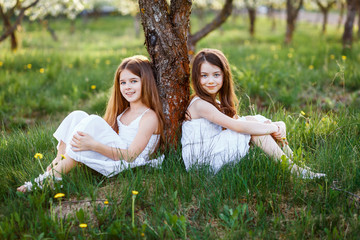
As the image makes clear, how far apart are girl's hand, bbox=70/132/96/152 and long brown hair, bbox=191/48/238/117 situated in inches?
39.6

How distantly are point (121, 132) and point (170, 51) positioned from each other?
0.84 m

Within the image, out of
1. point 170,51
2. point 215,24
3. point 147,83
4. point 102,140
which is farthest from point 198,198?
point 215,24

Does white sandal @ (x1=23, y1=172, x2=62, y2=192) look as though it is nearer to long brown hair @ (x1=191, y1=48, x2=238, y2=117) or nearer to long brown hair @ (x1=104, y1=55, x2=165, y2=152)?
long brown hair @ (x1=104, y1=55, x2=165, y2=152)

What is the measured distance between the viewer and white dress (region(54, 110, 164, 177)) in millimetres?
2436

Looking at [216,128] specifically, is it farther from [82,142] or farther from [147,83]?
[82,142]

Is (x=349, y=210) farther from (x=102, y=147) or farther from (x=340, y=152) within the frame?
(x=102, y=147)

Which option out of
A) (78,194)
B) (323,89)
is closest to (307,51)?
(323,89)

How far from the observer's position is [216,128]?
9.21 ft

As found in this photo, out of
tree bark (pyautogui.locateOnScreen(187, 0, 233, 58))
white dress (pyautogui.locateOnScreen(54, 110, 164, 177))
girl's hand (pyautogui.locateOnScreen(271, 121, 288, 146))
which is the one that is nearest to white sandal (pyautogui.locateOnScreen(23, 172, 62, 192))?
white dress (pyautogui.locateOnScreen(54, 110, 164, 177))

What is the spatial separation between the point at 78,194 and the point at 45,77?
13.7ft

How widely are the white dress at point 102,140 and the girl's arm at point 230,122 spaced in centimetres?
46

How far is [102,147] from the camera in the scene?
250cm

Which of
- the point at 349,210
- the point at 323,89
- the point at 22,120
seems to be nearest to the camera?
the point at 349,210

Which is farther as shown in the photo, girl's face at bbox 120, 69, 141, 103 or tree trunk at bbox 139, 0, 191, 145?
girl's face at bbox 120, 69, 141, 103
